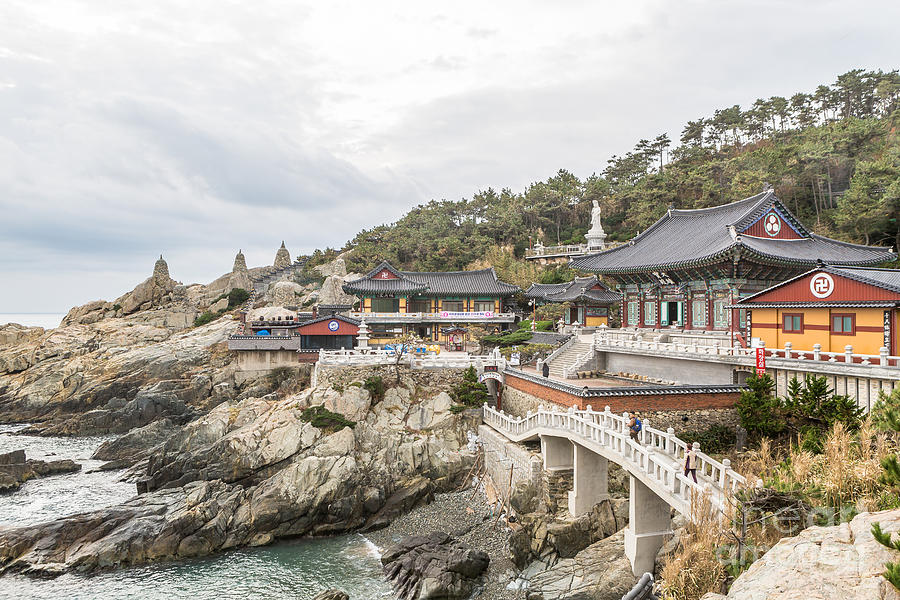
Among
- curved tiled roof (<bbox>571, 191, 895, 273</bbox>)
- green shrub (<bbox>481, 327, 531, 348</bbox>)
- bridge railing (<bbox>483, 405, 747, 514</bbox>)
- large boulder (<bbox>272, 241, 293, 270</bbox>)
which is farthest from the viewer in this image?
large boulder (<bbox>272, 241, 293, 270</bbox>)

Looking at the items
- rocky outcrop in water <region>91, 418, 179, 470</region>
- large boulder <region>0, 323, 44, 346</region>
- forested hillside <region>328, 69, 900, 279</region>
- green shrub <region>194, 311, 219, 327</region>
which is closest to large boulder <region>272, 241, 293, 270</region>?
forested hillside <region>328, 69, 900, 279</region>

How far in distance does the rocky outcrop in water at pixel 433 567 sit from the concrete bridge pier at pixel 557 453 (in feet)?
15.5

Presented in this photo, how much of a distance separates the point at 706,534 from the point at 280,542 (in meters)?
20.9

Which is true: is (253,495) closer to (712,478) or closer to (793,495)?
(712,478)

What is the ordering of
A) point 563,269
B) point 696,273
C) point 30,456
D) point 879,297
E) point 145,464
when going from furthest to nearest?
point 563,269 → point 30,456 → point 145,464 → point 696,273 → point 879,297

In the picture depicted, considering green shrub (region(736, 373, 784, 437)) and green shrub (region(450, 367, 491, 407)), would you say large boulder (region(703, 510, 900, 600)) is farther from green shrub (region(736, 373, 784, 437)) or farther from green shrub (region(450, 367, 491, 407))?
green shrub (region(450, 367, 491, 407))

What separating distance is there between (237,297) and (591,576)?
66.0 metres

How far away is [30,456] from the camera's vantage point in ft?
125

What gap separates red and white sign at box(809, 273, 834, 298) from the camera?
2072cm

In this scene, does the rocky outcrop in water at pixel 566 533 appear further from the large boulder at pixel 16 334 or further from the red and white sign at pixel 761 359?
the large boulder at pixel 16 334

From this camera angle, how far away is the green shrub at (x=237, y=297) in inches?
2852

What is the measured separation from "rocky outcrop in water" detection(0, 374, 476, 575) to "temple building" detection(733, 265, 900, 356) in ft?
55.5

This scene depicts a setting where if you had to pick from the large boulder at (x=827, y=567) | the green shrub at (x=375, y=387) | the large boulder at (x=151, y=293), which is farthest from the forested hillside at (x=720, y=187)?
the large boulder at (x=827, y=567)

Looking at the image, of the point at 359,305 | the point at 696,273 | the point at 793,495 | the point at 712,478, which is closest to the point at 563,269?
the point at 359,305
